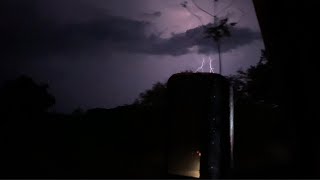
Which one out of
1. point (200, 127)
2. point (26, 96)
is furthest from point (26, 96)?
point (200, 127)

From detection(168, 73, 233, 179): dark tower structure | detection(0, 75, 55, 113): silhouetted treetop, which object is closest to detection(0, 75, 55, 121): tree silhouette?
detection(0, 75, 55, 113): silhouetted treetop

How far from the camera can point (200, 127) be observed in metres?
6.17

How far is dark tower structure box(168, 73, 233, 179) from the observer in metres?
6.14

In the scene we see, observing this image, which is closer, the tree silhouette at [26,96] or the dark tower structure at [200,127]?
the dark tower structure at [200,127]

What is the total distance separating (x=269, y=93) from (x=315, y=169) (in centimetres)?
1709

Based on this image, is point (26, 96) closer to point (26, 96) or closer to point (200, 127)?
point (26, 96)

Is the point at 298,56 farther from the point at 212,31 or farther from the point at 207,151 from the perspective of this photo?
the point at 212,31

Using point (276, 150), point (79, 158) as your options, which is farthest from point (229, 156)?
point (276, 150)

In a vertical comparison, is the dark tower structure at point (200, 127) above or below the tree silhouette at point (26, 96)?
below

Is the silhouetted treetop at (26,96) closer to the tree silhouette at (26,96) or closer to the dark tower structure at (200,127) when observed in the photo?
the tree silhouette at (26,96)

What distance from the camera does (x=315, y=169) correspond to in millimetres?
4840

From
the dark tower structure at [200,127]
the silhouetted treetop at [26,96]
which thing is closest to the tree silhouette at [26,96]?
the silhouetted treetop at [26,96]

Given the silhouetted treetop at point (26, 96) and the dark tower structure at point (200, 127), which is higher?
the silhouetted treetop at point (26, 96)

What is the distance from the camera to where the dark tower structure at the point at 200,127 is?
6137 millimetres
